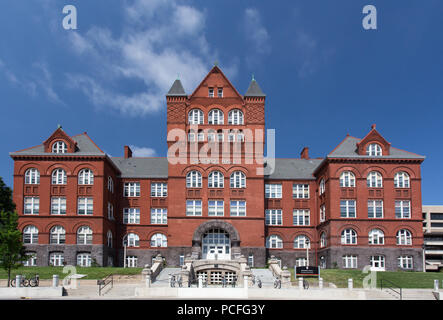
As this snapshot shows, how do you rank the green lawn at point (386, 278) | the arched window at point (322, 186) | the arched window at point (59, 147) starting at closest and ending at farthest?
1. the green lawn at point (386, 278)
2. the arched window at point (59, 147)
3. the arched window at point (322, 186)

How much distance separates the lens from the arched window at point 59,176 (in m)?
49.9

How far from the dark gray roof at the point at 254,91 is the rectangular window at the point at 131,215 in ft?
59.7

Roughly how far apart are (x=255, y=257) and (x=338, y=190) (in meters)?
10.9

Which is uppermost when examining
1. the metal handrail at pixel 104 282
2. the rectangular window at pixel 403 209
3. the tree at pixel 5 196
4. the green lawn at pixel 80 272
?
the tree at pixel 5 196

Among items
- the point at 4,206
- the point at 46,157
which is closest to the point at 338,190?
the point at 46,157

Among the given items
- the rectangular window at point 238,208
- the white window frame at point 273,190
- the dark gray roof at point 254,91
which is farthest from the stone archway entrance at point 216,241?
the dark gray roof at point 254,91

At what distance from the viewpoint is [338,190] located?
49.4 meters

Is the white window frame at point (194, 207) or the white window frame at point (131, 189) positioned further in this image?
the white window frame at point (131, 189)

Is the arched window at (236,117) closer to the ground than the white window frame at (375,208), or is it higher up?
higher up

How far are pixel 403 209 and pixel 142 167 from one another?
29.4 metres

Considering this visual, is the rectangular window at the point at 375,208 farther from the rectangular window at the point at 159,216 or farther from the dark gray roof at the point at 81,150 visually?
the dark gray roof at the point at 81,150

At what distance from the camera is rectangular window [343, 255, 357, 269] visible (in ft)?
159

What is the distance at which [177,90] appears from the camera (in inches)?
2101
